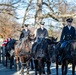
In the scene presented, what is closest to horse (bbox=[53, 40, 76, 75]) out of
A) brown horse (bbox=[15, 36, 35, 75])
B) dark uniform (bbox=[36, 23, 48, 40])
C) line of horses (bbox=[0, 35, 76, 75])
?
line of horses (bbox=[0, 35, 76, 75])

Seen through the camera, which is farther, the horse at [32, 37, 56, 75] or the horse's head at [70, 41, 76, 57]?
the horse at [32, 37, 56, 75]

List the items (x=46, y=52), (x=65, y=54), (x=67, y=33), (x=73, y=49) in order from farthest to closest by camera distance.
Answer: (x=46, y=52)
(x=67, y=33)
(x=65, y=54)
(x=73, y=49)

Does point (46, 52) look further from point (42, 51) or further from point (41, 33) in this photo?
point (41, 33)

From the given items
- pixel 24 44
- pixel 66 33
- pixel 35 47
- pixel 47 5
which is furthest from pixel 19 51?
pixel 47 5

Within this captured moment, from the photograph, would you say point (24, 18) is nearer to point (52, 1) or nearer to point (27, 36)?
point (52, 1)

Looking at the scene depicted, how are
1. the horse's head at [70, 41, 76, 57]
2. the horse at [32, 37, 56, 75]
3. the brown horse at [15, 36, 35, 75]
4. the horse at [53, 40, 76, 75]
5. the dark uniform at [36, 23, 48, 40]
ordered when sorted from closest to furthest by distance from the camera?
the horse's head at [70, 41, 76, 57], the horse at [53, 40, 76, 75], the horse at [32, 37, 56, 75], the brown horse at [15, 36, 35, 75], the dark uniform at [36, 23, 48, 40]

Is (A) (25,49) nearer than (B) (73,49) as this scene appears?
No

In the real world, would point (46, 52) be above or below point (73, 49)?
below

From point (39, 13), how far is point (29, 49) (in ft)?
42.9

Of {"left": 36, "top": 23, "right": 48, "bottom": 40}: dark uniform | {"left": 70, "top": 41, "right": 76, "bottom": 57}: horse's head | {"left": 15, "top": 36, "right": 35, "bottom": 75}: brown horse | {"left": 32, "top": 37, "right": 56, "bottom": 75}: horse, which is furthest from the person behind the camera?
{"left": 36, "top": 23, "right": 48, "bottom": 40}: dark uniform

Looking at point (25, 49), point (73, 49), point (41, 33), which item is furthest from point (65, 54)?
point (41, 33)

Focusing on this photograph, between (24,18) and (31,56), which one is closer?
(31,56)

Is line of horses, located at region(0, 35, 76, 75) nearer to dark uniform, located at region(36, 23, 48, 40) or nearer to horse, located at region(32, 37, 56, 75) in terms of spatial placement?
horse, located at region(32, 37, 56, 75)

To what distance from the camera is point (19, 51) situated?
1598 centimetres
